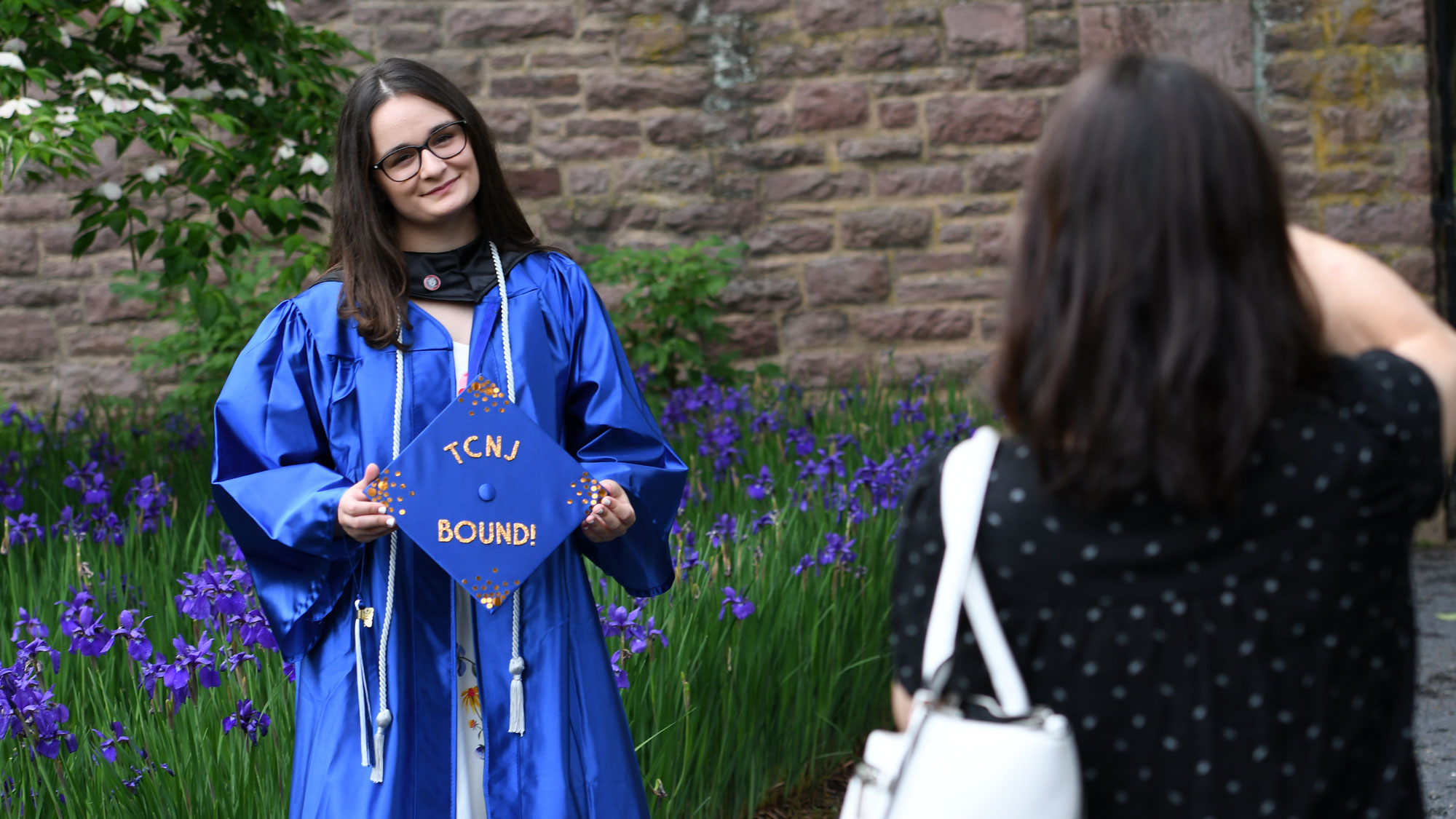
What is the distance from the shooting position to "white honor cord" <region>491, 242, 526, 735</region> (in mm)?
1708

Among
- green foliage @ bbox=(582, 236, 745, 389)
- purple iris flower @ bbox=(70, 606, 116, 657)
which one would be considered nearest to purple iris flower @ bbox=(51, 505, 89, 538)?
purple iris flower @ bbox=(70, 606, 116, 657)

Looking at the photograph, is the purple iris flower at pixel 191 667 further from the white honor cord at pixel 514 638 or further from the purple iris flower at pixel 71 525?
the purple iris flower at pixel 71 525

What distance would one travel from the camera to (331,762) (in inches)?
66.0

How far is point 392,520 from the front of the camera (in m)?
1.63

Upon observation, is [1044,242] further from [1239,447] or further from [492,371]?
[492,371]

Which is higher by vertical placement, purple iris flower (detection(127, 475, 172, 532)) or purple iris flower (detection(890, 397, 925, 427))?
purple iris flower (detection(127, 475, 172, 532))

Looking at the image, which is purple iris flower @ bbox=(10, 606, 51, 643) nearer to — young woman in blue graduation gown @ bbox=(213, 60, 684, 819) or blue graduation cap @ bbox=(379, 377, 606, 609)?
young woman in blue graduation gown @ bbox=(213, 60, 684, 819)

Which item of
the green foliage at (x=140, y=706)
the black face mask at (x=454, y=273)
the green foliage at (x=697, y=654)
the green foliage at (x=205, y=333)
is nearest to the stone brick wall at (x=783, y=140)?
the green foliage at (x=205, y=333)

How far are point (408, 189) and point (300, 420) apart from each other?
1.25 feet

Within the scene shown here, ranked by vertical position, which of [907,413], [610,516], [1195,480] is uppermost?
[1195,480]

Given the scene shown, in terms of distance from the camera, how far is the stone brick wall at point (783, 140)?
548 cm

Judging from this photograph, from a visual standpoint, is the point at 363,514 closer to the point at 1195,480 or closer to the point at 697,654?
the point at 697,654

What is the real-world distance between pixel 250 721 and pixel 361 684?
43cm

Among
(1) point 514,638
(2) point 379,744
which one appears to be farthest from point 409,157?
(2) point 379,744
